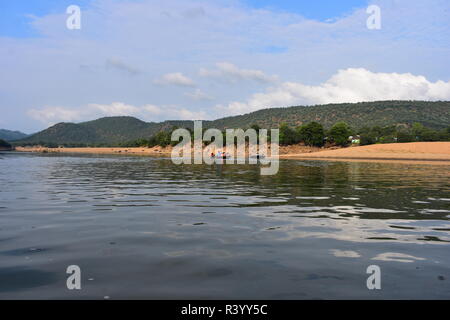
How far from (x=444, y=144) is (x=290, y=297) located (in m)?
104

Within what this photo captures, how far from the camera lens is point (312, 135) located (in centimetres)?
13900

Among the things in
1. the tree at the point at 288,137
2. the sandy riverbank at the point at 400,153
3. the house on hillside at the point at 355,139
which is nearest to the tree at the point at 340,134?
the house on hillside at the point at 355,139

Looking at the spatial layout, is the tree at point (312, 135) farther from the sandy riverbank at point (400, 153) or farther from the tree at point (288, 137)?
the sandy riverbank at point (400, 153)

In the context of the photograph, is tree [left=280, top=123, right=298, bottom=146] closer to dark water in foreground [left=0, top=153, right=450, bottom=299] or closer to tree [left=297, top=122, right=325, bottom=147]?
tree [left=297, top=122, right=325, bottom=147]

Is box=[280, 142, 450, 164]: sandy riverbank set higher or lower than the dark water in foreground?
higher

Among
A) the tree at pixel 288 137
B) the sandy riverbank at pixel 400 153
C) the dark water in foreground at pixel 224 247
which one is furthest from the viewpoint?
the tree at pixel 288 137

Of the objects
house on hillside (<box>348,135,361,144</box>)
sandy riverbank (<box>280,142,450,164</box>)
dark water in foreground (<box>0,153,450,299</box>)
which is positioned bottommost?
dark water in foreground (<box>0,153,450,299</box>)

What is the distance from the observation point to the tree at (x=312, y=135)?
138 m

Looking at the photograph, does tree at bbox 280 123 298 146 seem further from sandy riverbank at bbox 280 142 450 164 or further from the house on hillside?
sandy riverbank at bbox 280 142 450 164

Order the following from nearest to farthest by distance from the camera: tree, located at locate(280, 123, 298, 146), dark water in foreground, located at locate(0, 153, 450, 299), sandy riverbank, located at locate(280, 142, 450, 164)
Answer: dark water in foreground, located at locate(0, 153, 450, 299) < sandy riverbank, located at locate(280, 142, 450, 164) < tree, located at locate(280, 123, 298, 146)

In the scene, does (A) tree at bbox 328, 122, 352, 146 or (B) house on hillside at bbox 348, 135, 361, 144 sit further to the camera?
(A) tree at bbox 328, 122, 352, 146

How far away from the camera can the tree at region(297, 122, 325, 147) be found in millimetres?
138363

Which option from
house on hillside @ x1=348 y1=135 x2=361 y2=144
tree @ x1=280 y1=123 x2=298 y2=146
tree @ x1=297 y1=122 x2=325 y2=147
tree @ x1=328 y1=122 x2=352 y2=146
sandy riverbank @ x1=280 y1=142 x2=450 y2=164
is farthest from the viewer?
tree @ x1=280 y1=123 x2=298 y2=146

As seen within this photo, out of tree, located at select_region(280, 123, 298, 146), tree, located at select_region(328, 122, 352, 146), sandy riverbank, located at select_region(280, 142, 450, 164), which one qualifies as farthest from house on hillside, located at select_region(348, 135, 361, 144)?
sandy riverbank, located at select_region(280, 142, 450, 164)
